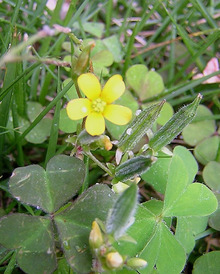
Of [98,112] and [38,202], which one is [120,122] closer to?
[98,112]

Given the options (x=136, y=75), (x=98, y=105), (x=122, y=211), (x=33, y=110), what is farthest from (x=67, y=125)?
(x=122, y=211)

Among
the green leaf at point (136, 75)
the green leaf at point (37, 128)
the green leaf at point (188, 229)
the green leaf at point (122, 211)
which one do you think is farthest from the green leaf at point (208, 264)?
the green leaf at point (136, 75)

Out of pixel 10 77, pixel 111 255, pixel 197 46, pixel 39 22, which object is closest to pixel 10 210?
pixel 10 77

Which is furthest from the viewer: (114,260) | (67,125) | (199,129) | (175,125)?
(199,129)

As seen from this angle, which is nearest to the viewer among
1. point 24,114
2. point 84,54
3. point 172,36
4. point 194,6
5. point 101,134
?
point 84,54

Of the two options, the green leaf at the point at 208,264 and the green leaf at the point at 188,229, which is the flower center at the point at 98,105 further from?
the green leaf at the point at 208,264

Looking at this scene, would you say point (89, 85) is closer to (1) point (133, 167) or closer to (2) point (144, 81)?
(1) point (133, 167)
